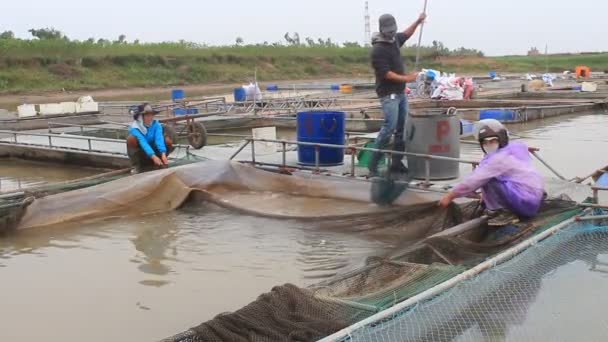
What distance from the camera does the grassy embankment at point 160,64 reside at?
37.4 m

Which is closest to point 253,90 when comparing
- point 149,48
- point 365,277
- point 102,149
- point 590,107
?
point 102,149

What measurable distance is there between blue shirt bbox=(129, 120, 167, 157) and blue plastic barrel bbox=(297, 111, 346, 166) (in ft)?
6.32

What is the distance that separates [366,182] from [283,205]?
39.5 inches

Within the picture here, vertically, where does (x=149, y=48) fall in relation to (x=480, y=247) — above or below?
above

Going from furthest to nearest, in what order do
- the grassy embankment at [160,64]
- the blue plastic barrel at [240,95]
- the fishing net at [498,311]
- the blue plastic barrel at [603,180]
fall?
the grassy embankment at [160,64] < the blue plastic barrel at [240,95] < the blue plastic barrel at [603,180] < the fishing net at [498,311]

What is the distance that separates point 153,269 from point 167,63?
128 ft

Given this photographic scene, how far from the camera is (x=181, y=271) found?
6.22m

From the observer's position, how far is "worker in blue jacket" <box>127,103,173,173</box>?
29.9ft

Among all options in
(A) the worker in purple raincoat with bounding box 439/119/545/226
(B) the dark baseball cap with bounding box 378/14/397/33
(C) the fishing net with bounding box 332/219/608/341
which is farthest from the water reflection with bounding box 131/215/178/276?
(B) the dark baseball cap with bounding box 378/14/397/33

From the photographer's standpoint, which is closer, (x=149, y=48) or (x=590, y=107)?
(x=590, y=107)

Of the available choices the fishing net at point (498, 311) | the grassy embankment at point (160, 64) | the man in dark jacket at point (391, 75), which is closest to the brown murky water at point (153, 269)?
the fishing net at point (498, 311)

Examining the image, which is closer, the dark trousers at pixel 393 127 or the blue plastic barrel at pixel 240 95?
the dark trousers at pixel 393 127

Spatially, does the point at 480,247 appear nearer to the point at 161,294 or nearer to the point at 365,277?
the point at 365,277

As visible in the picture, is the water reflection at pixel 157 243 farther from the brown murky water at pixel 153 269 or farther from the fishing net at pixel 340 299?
the fishing net at pixel 340 299
